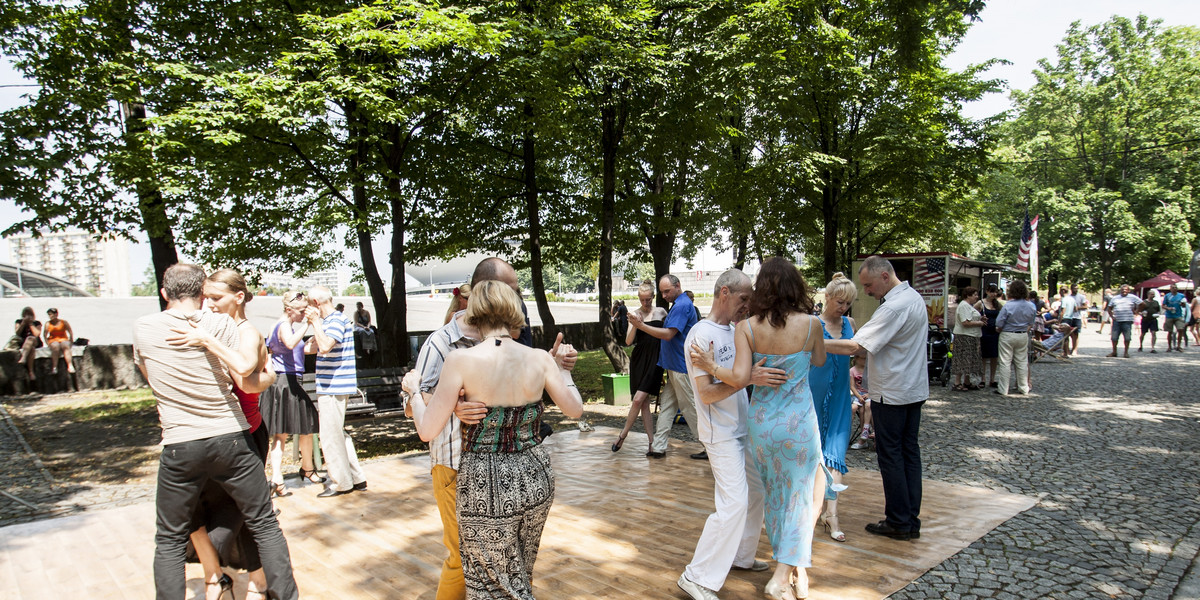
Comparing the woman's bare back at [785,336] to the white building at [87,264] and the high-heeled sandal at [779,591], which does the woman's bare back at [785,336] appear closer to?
the high-heeled sandal at [779,591]

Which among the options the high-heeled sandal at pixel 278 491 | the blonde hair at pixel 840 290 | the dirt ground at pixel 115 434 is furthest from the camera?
the dirt ground at pixel 115 434

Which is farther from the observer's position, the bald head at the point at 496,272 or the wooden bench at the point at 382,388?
the wooden bench at the point at 382,388

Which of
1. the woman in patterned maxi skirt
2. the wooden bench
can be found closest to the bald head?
the woman in patterned maxi skirt

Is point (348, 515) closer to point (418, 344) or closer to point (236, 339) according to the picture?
point (236, 339)

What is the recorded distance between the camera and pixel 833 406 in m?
4.61

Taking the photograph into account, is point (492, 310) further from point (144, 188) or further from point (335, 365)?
point (144, 188)

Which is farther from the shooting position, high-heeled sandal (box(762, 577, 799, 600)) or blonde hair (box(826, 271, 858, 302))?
blonde hair (box(826, 271, 858, 302))

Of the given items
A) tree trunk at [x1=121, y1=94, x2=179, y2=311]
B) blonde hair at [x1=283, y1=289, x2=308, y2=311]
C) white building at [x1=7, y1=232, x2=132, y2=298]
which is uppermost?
white building at [x1=7, y1=232, x2=132, y2=298]

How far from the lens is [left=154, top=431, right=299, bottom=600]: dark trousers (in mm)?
3238

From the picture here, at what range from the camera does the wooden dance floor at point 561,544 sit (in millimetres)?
4039

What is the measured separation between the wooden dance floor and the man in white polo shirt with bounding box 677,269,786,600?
30cm

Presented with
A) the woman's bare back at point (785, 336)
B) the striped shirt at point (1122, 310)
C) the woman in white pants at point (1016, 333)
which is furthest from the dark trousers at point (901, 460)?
the striped shirt at point (1122, 310)

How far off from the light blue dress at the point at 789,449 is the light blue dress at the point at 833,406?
3.13 ft

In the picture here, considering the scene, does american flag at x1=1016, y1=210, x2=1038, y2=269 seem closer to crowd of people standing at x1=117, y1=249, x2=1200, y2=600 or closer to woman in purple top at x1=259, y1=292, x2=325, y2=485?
crowd of people standing at x1=117, y1=249, x2=1200, y2=600
